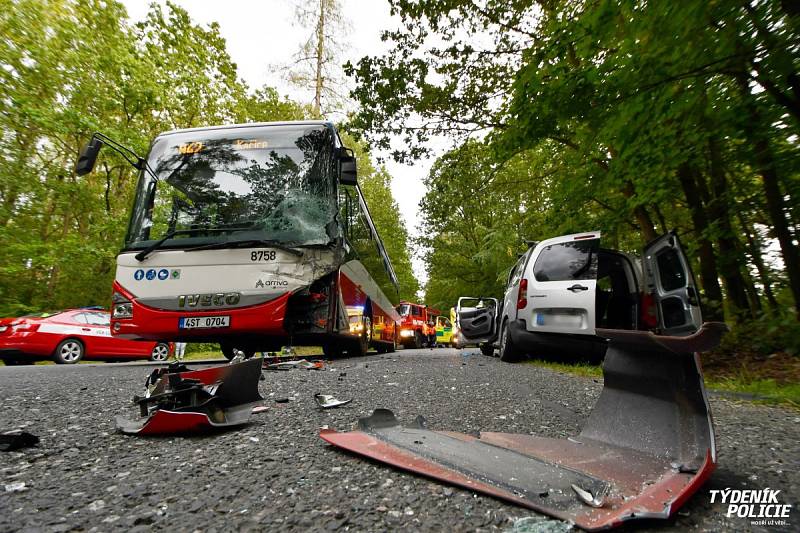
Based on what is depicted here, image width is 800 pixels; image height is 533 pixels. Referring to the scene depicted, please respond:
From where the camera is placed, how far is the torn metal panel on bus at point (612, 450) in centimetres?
128

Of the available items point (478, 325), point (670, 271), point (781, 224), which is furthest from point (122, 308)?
point (781, 224)

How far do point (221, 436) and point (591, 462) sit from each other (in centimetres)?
186

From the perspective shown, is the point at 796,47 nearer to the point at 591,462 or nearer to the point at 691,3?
the point at 691,3

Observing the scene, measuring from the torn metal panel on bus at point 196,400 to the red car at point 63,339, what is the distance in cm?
965

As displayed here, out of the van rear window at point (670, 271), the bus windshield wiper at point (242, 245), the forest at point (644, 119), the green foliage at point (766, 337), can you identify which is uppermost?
the forest at point (644, 119)

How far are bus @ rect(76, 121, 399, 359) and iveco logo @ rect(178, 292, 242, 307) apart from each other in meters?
0.01

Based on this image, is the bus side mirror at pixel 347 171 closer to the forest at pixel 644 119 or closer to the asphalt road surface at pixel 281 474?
the forest at pixel 644 119

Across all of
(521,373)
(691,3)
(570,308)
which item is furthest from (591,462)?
(570,308)

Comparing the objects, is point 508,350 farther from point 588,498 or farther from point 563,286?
point 588,498

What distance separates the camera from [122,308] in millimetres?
5605

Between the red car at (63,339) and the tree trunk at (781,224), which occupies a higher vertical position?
the tree trunk at (781,224)

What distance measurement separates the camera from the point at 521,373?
538 centimetres

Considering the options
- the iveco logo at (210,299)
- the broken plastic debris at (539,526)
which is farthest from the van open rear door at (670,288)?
the iveco logo at (210,299)

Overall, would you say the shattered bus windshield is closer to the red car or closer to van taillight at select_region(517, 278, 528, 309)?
van taillight at select_region(517, 278, 528, 309)
